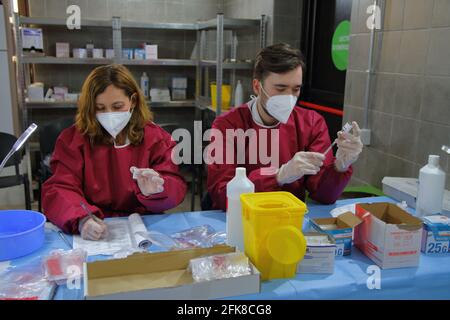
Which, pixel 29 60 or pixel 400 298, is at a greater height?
pixel 29 60

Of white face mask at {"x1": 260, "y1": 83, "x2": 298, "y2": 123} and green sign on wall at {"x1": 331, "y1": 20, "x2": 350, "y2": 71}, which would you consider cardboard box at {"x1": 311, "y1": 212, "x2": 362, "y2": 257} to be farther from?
green sign on wall at {"x1": 331, "y1": 20, "x2": 350, "y2": 71}

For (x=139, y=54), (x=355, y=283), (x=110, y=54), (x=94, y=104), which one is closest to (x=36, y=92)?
(x=110, y=54)

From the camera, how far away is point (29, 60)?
11.9 feet

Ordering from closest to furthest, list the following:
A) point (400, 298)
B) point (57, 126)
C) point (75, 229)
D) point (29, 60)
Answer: point (400, 298) → point (75, 229) → point (57, 126) → point (29, 60)

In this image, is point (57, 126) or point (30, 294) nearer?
point (30, 294)

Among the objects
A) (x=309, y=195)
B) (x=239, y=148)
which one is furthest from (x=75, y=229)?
(x=309, y=195)

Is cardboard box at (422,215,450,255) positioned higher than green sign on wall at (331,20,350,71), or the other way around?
green sign on wall at (331,20,350,71)

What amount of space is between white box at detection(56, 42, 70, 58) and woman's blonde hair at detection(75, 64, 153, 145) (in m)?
2.48

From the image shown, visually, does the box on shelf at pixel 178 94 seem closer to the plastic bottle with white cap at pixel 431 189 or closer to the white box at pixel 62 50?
the white box at pixel 62 50

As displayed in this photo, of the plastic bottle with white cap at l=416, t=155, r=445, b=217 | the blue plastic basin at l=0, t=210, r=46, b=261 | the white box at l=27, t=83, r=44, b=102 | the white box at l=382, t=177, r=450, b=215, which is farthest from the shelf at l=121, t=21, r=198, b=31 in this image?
the plastic bottle with white cap at l=416, t=155, r=445, b=217

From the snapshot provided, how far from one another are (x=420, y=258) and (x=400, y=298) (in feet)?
0.58

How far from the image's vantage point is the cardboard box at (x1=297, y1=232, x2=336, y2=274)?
1.15 metres

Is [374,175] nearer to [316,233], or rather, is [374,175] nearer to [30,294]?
[316,233]

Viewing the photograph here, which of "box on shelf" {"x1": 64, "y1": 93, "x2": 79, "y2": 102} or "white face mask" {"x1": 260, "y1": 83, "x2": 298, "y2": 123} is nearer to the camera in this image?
"white face mask" {"x1": 260, "y1": 83, "x2": 298, "y2": 123}
